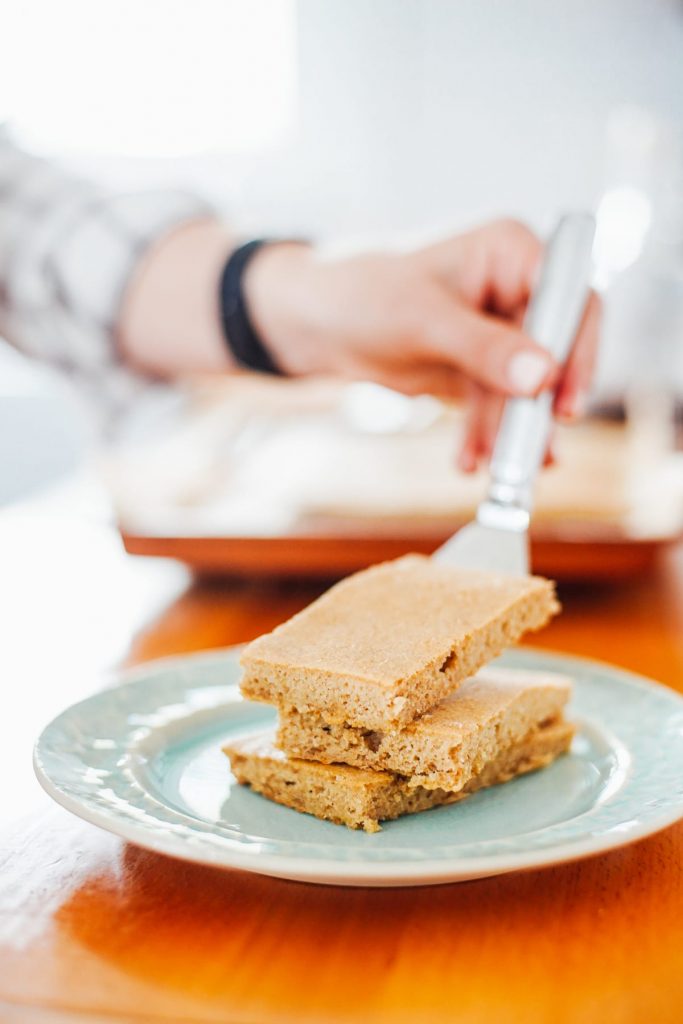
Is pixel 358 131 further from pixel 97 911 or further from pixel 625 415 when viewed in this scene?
pixel 97 911

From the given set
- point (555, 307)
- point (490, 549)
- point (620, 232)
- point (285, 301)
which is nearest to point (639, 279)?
point (620, 232)

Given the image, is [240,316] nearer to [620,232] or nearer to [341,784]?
[341,784]

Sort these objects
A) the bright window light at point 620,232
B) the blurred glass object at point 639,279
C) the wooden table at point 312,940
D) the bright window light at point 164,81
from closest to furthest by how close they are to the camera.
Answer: the wooden table at point 312,940 → the blurred glass object at point 639,279 → the bright window light at point 620,232 → the bright window light at point 164,81

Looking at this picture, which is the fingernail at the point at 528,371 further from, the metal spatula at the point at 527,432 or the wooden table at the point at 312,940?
the wooden table at the point at 312,940

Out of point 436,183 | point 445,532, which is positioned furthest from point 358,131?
point 445,532

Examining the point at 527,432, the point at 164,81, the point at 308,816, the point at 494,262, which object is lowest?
the point at 308,816

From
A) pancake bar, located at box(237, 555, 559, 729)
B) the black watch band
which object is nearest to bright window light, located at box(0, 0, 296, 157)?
the black watch band

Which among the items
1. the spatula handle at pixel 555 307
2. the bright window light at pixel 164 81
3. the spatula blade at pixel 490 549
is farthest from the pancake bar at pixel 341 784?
the bright window light at pixel 164 81
